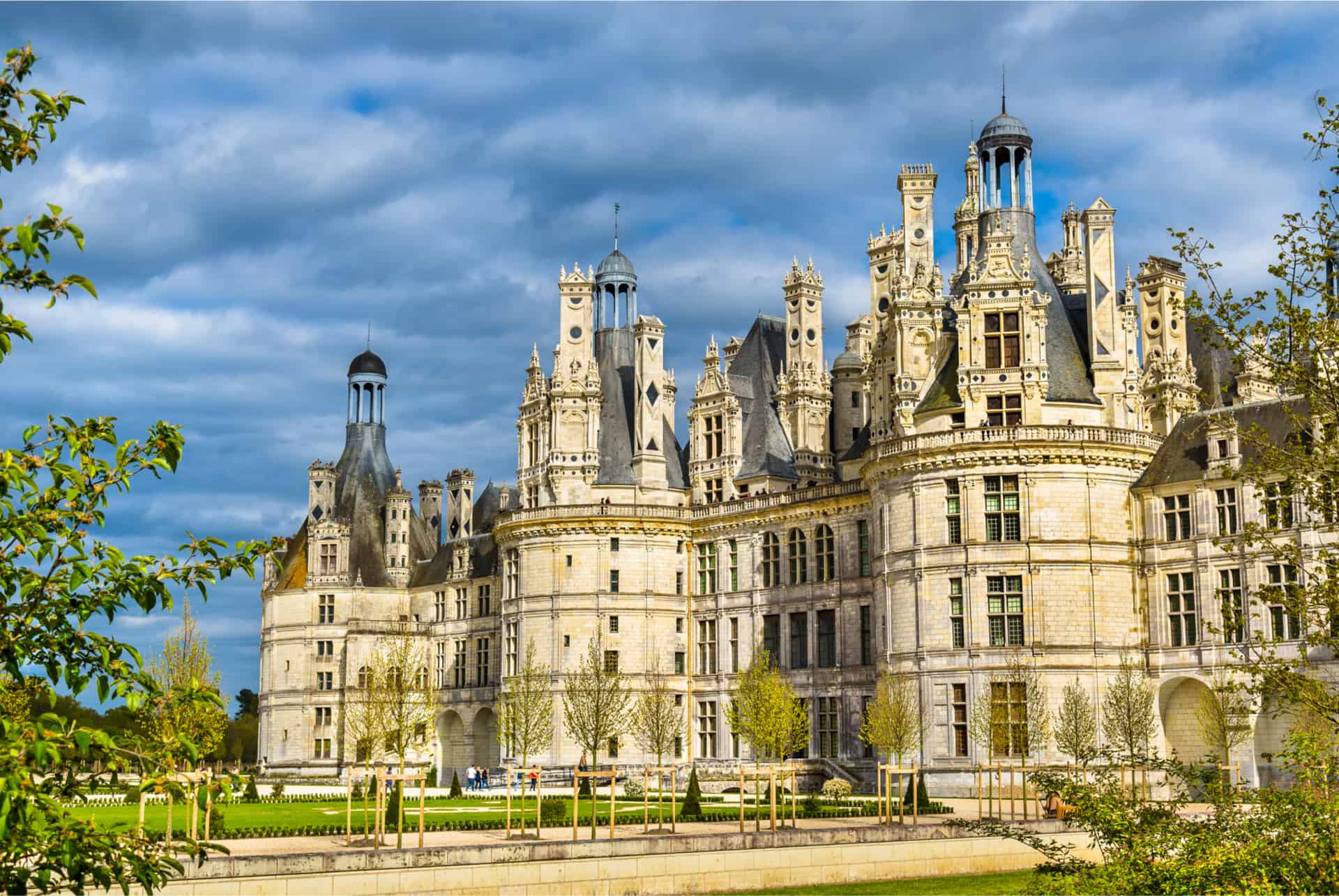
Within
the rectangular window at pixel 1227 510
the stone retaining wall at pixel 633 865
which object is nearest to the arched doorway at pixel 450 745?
the rectangular window at pixel 1227 510

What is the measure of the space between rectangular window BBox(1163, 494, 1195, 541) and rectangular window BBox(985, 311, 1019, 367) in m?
7.18

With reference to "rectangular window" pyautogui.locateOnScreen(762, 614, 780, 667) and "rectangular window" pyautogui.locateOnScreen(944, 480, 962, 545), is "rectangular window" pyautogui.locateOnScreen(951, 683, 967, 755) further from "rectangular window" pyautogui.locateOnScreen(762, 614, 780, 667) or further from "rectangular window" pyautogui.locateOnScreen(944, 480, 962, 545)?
"rectangular window" pyautogui.locateOnScreen(762, 614, 780, 667)

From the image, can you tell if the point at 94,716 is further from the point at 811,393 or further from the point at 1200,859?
the point at 1200,859

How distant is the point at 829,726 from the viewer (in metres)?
61.7

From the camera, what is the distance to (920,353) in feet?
188

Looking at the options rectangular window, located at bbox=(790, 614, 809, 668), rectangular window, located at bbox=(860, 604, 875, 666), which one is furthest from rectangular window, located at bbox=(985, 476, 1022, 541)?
rectangular window, located at bbox=(790, 614, 809, 668)

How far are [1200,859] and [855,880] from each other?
13.8m

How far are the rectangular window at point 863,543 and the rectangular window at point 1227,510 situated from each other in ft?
47.1

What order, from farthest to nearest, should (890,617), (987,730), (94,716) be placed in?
(94,716)
(890,617)
(987,730)

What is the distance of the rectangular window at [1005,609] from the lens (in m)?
52.8

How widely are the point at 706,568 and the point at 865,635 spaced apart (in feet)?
34.5

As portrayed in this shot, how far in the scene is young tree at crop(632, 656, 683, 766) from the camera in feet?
203

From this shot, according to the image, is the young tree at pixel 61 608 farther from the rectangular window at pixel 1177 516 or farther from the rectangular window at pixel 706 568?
the rectangular window at pixel 706 568

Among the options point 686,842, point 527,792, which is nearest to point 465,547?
point 527,792
